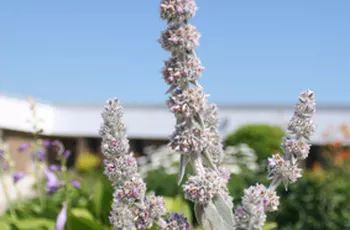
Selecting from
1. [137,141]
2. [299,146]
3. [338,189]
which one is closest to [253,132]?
[137,141]

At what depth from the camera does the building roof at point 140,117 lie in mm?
35531

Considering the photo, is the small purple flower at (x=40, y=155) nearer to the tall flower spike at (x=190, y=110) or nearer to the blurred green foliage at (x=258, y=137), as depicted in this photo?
the tall flower spike at (x=190, y=110)

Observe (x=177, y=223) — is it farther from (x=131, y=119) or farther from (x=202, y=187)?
(x=131, y=119)

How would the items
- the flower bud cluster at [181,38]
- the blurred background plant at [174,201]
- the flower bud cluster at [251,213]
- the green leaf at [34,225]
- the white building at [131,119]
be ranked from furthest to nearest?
the white building at [131,119], the blurred background plant at [174,201], the green leaf at [34,225], the flower bud cluster at [181,38], the flower bud cluster at [251,213]

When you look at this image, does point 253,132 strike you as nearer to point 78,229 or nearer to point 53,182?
point 53,182

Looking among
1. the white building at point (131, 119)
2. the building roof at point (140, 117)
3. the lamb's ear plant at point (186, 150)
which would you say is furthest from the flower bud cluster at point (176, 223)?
the white building at point (131, 119)

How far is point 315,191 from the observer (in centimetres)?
844

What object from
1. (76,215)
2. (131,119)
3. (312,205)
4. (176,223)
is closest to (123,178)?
(176,223)

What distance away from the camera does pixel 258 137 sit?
26.7 m

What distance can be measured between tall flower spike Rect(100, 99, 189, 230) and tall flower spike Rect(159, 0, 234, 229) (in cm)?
9

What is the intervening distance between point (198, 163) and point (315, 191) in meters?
7.11

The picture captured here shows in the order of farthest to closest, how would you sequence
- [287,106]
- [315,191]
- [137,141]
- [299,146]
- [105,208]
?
[137,141] → [287,106] → [315,191] → [105,208] → [299,146]

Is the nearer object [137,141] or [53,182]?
[53,182]

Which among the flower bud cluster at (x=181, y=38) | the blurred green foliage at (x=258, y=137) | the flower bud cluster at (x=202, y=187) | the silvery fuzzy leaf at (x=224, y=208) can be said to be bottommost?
the silvery fuzzy leaf at (x=224, y=208)
